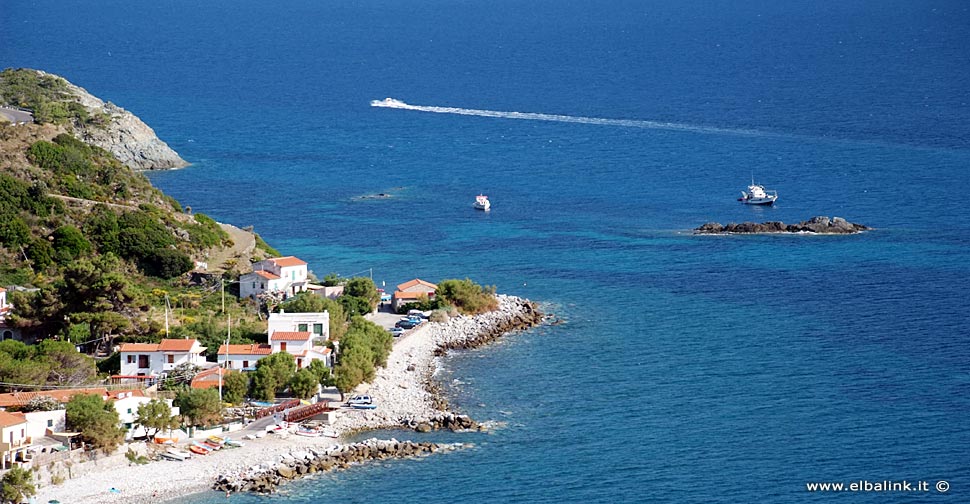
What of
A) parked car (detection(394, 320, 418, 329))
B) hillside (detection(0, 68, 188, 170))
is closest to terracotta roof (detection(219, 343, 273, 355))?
parked car (detection(394, 320, 418, 329))

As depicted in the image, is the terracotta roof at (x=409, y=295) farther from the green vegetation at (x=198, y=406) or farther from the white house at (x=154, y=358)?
the green vegetation at (x=198, y=406)

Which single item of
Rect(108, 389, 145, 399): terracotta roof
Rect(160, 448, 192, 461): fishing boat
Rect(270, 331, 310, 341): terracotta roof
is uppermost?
Rect(270, 331, 310, 341): terracotta roof

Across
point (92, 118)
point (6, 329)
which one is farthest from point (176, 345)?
point (92, 118)

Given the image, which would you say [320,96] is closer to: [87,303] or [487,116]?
[487,116]

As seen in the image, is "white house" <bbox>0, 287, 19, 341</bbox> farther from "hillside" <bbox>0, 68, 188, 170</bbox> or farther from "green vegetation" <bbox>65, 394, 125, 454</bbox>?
"hillside" <bbox>0, 68, 188, 170</bbox>

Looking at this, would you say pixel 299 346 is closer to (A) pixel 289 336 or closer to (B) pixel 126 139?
(A) pixel 289 336

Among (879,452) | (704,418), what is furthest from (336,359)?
(879,452)

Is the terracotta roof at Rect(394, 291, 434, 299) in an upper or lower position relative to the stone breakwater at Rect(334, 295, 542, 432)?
upper
